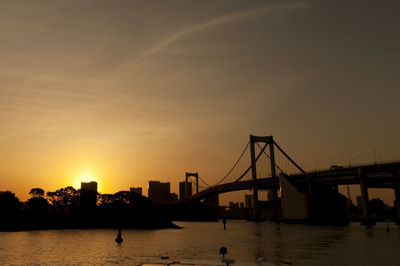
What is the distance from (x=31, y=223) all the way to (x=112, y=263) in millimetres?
63503

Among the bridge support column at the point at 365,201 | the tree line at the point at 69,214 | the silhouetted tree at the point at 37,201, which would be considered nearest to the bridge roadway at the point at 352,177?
the bridge support column at the point at 365,201

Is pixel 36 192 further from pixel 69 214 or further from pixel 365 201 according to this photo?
pixel 365 201

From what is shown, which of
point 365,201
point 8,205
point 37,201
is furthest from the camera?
point 37,201

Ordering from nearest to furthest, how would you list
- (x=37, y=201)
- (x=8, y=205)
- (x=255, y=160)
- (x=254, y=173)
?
(x=8, y=205)
(x=37, y=201)
(x=254, y=173)
(x=255, y=160)

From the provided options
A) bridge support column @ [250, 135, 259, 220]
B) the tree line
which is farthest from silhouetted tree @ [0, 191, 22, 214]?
bridge support column @ [250, 135, 259, 220]

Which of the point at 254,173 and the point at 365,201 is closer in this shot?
Answer: the point at 365,201

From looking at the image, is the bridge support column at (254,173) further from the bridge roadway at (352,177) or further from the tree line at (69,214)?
the tree line at (69,214)

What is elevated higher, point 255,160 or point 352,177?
point 255,160

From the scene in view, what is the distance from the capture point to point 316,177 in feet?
330

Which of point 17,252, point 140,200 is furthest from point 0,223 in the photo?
point 17,252

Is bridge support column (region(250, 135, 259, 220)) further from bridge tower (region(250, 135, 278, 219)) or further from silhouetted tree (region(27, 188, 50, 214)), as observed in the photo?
silhouetted tree (region(27, 188, 50, 214))

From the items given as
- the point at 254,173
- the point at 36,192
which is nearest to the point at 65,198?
the point at 36,192

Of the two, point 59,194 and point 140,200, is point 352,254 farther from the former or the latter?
point 59,194

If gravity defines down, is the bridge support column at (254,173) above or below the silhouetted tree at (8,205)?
above
